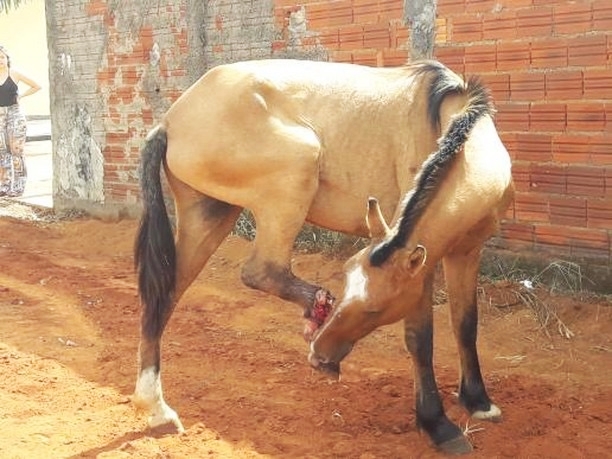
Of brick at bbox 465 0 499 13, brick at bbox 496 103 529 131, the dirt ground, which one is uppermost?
brick at bbox 465 0 499 13

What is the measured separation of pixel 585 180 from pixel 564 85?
2.10ft

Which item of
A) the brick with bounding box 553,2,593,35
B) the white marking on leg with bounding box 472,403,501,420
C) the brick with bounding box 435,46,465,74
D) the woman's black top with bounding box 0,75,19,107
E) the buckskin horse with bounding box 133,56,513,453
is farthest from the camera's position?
the woman's black top with bounding box 0,75,19,107

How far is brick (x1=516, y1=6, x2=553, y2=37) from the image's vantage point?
5.49m

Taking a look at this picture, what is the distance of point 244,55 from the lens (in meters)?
7.75

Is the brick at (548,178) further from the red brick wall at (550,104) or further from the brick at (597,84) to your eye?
the brick at (597,84)

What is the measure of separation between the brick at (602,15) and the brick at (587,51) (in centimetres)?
6

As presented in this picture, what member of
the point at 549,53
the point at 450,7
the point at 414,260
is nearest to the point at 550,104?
the point at 549,53

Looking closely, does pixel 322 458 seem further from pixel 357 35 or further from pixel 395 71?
pixel 357 35

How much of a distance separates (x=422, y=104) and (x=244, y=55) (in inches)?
160

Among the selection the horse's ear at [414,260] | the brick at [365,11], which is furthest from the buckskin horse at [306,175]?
the brick at [365,11]

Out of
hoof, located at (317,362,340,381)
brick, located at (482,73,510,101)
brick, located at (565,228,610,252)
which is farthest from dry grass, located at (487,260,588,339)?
hoof, located at (317,362,340,381)

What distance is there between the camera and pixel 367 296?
3.24 m

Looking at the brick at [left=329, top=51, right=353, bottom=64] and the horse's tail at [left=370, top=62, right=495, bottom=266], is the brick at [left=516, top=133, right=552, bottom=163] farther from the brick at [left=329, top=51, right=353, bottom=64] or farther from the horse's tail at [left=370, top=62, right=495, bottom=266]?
the horse's tail at [left=370, top=62, right=495, bottom=266]

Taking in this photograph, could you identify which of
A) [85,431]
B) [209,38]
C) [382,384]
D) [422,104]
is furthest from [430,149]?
[209,38]
